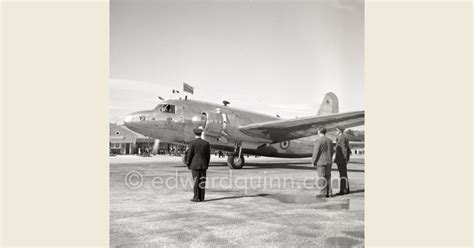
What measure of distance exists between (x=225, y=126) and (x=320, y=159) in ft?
32.4

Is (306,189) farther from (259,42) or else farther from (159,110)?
(159,110)

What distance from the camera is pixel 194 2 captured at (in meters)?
7.50

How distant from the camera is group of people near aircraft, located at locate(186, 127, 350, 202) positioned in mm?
8539

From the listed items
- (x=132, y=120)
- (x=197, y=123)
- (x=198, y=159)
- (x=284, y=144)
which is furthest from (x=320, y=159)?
(x=284, y=144)

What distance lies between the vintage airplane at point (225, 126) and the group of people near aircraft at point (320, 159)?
6.06 meters

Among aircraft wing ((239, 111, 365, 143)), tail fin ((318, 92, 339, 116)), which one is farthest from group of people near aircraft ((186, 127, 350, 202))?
aircraft wing ((239, 111, 365, 143))

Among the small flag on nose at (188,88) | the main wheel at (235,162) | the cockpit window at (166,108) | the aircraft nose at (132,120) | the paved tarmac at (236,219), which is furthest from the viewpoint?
the main wheel at (235,162)

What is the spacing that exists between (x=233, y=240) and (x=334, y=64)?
392 centimetres

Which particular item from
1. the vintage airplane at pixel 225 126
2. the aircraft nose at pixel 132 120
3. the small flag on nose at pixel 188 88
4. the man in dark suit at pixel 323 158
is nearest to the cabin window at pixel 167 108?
the vintage airplane at pixel 225 126

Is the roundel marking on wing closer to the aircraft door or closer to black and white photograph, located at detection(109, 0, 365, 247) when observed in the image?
the aircraft door

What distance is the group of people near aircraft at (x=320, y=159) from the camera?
854 centimetres

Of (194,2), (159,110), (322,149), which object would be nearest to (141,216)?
(194,2)

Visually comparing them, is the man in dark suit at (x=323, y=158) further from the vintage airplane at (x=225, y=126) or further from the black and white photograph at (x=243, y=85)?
the vintage airplane at (x=225, y=126)

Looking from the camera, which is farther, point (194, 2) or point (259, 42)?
point (259, 42)
